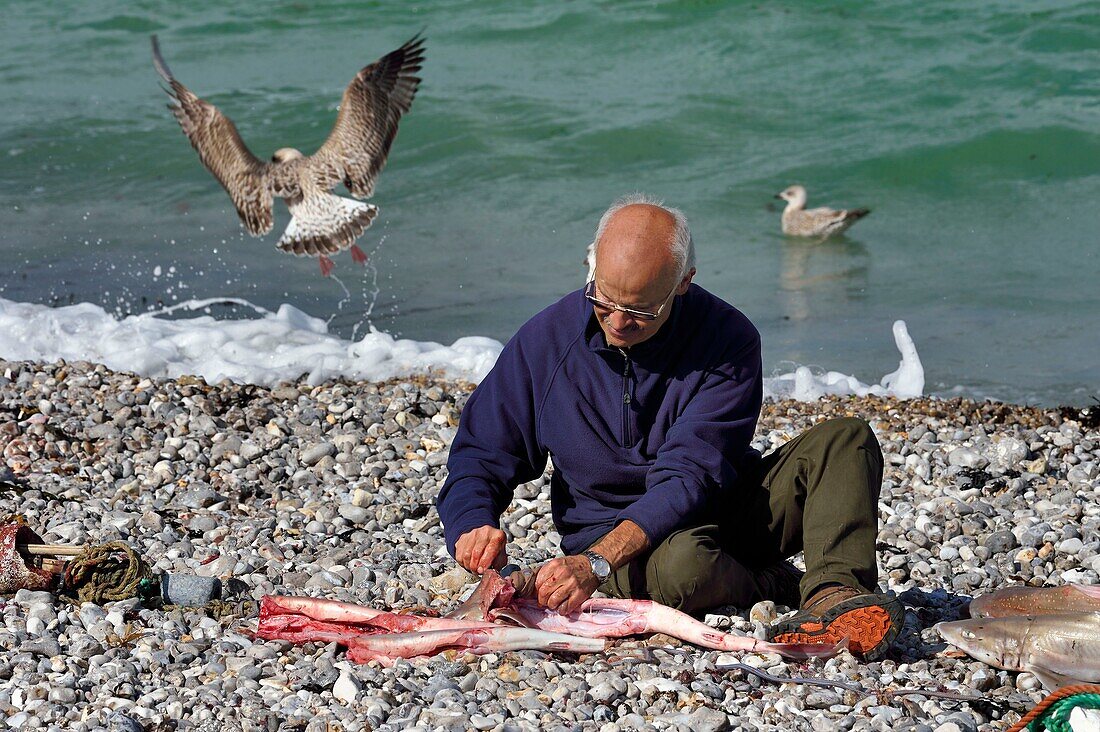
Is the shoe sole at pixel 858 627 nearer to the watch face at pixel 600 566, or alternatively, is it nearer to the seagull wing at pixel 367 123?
the watch face at pixel 600 566

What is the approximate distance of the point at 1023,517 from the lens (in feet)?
15.2

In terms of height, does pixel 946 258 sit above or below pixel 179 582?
below

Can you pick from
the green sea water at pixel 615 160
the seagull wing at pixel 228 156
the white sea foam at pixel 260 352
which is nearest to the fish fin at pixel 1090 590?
the white sea foam at pixel 260 352

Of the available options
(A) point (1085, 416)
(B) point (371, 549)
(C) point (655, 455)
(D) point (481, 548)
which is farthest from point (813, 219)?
(D) point (481, 548)

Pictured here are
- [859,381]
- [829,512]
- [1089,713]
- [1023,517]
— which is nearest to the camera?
[1089,713]

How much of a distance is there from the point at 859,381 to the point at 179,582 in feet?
15.6

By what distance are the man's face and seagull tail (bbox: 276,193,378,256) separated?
235 inches

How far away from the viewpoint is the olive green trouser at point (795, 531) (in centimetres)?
340

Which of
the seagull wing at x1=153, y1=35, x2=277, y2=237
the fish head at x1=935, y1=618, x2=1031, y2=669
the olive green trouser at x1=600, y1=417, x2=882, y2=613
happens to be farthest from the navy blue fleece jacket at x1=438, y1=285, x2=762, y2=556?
the seagull wing at x1=153, y1=35, x2=277, y2=237

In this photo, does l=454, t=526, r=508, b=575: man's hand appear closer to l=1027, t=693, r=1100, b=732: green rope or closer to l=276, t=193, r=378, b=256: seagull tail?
l=1027, t=693, r=1100, b=732: green rope

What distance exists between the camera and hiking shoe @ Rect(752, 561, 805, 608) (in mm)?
3691

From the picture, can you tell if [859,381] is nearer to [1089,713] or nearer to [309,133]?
[1089,713]

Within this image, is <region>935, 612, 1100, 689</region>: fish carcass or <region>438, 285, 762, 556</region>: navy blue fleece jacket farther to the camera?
<region>438, 285, 762, 556</region>: navy blue fleece jacket

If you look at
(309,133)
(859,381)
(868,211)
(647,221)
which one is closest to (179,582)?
(647,221)
